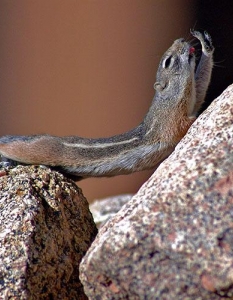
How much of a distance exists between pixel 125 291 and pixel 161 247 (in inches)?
10.2

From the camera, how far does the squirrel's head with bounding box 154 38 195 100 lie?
5.50 metres

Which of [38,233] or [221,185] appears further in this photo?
[38,233]

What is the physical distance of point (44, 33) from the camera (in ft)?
31.7

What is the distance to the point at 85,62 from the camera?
968cm

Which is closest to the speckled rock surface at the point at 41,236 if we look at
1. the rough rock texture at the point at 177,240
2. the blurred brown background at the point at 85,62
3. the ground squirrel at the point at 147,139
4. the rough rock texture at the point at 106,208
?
the rough rock texture at the point at 177,240

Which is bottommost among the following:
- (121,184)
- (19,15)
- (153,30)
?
(121,184)

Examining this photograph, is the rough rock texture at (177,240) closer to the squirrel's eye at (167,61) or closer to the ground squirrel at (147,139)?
the ground squirrel at (147,139)

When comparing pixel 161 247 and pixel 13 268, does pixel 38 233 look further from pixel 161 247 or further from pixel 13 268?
pixel 161 247

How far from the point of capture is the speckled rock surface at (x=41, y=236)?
351cm

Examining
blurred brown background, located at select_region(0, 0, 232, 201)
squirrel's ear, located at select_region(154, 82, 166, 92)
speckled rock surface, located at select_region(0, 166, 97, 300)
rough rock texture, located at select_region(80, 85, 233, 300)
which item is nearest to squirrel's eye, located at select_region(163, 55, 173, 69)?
squirrel's ear, located at select_region(154, 82, 166, 92)

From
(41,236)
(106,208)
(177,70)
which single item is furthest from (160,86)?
(41,236)

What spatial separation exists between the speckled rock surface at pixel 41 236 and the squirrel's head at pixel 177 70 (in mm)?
1611

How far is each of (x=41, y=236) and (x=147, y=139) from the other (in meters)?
1.79

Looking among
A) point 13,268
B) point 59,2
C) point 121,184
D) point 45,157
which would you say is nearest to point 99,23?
point 59,2
